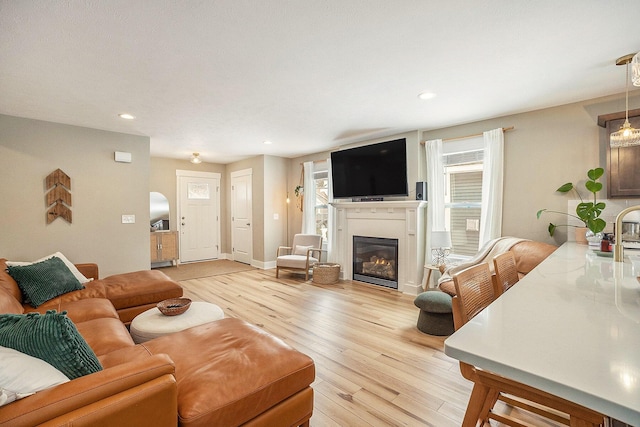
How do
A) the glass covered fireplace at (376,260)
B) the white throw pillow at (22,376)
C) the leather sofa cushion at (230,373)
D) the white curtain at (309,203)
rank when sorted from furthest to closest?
the white curtain at (309,203), the glass covered fireplace at (376,260), the leather sofa cushion at (230,373), the white throw pillow at (22,376)

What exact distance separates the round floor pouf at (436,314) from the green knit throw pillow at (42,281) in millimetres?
3402

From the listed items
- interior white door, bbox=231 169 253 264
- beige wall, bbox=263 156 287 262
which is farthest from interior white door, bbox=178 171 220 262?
beige wall, bbox=263 156 287 262

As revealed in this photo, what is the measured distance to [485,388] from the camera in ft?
4.01

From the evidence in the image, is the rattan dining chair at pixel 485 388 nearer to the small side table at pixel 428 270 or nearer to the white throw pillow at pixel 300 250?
the small side table at pixel 428 270

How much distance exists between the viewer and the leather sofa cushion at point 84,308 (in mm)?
2188

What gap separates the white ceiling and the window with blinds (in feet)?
1.53

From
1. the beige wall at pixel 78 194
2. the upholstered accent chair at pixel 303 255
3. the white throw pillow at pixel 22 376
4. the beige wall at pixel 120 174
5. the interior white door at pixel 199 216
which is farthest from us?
the interior white door at pixel 199 216

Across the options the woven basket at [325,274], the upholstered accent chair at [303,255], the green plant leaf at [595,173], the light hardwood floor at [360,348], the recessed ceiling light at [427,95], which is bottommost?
the light hardwood floor at [360,348]

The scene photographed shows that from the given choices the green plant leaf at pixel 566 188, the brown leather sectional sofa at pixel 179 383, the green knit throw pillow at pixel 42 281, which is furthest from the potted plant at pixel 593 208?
the green knit throw pillow at pixel 42 281

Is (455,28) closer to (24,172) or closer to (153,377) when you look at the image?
(153,377)

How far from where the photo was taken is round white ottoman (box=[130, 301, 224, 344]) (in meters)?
2.06

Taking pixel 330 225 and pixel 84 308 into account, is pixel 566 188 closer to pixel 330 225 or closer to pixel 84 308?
pixel 330 225

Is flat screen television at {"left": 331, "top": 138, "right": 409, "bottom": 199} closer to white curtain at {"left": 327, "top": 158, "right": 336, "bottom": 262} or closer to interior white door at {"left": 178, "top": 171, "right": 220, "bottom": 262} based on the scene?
white curtain at {"left": 327, "top": 158, "right": 336, "bottom": 262}

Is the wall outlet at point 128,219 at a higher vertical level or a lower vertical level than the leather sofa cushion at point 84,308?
higher
